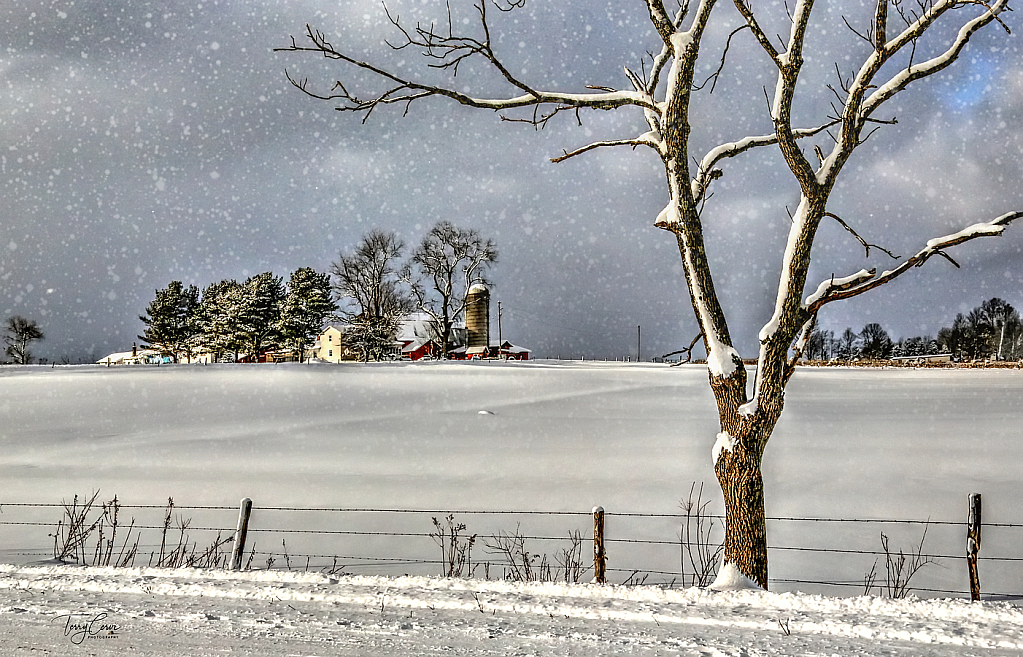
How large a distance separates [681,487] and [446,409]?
44.3ft

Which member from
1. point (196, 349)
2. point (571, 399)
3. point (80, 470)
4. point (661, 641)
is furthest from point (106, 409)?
point (196, 349)

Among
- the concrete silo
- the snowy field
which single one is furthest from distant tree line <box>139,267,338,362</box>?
the snowy field

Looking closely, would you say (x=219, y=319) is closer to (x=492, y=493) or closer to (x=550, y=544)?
(x=492, y=493)

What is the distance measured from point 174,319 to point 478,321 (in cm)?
2849

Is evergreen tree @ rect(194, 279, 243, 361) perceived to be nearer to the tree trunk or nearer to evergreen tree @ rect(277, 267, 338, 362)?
evergreen tree @ rect(277, 267, 338, 362)

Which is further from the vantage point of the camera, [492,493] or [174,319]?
[174,319]

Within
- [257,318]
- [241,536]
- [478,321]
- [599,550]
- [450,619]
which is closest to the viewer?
[450,619]

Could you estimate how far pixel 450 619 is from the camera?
471 centimetres

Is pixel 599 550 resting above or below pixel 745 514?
below

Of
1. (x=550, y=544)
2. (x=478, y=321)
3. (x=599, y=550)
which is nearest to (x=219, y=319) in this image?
(x=478, y=321)

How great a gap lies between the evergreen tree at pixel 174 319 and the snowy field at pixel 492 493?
31.9m

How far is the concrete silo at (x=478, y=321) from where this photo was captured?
73544mm

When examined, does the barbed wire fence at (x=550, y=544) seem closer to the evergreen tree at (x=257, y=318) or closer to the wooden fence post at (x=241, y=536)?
the wooden fence post at (x=241, y=536)

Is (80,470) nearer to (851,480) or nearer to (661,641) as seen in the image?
(661,641)
